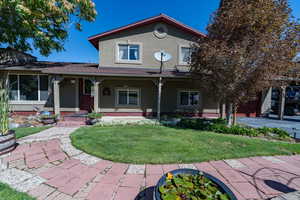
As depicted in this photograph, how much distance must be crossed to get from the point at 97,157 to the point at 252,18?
A: 7.42 meters

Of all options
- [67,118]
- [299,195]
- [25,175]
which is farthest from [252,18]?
[67,118]

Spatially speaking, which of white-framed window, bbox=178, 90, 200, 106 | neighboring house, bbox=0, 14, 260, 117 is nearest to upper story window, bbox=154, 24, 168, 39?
neighboring house, bbox=0, 14, 260, 117

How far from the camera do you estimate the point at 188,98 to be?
9.82 metres

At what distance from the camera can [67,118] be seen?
286 inches

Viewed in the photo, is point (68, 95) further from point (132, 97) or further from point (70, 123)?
point (132, 97)

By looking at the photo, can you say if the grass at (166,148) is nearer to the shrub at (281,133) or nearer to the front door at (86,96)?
the shrub at (281,133)

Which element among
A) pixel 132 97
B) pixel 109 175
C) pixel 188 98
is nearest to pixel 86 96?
pixel 132 97

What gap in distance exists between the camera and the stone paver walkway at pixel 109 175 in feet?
7.13

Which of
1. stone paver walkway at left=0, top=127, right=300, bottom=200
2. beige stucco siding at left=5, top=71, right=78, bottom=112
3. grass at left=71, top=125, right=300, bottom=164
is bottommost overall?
stone paver walkway at left=0, top=127, right=300, bottom=200

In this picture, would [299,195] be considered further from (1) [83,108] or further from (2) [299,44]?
(1) [83,108]

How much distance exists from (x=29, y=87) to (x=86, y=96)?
345cm

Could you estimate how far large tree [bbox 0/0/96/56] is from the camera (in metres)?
7.42

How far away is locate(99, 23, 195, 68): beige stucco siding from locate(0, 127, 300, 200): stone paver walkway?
22.9 ft

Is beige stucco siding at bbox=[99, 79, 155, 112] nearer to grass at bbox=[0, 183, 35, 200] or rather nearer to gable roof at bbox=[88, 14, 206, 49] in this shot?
gable roof at bbox=[88, 14, 206, 49]
